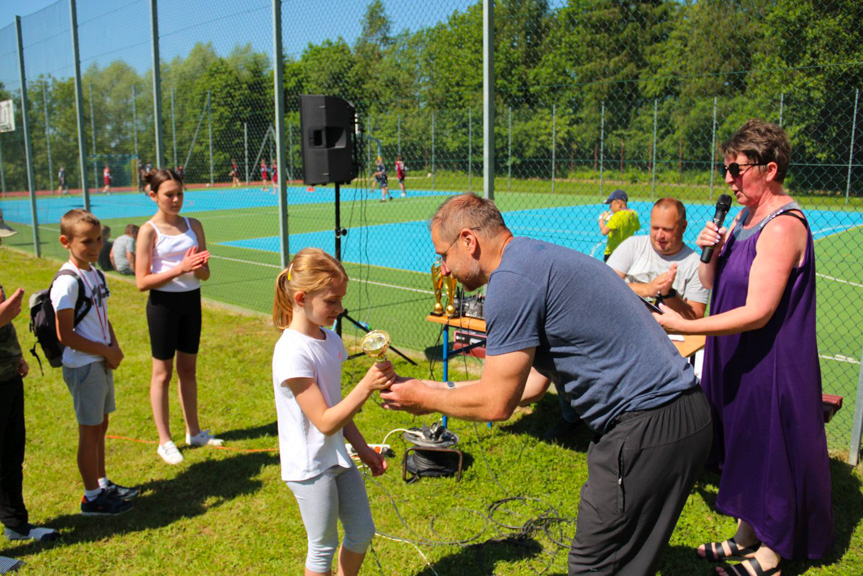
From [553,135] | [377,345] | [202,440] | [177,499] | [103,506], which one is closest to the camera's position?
[377,345]

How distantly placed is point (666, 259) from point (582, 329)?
7.90ft

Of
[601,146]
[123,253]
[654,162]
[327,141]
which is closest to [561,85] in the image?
[327,141]

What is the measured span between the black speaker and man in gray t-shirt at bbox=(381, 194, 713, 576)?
359 centimetres

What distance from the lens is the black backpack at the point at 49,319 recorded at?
378 cm

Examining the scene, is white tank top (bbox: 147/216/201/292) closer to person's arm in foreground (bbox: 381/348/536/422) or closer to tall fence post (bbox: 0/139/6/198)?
person's arm in foreground (bbox: 381/348/536/422)

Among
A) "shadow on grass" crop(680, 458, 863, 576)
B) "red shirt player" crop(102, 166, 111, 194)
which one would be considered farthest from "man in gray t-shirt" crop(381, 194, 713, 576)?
"red shirt player" crop(102, 166, 111, 194)

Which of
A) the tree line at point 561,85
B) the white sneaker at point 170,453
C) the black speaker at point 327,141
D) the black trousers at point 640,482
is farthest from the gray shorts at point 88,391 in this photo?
the tree line at point 561,85

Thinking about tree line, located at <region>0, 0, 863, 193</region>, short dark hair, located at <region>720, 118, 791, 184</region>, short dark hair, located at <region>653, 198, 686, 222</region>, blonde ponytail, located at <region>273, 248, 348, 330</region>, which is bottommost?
blonde ponytail, located at <region>273, 248, 348, 330</region>

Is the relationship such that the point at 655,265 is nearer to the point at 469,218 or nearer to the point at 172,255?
the point at 469,218

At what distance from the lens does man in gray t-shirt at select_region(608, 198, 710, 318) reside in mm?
4141

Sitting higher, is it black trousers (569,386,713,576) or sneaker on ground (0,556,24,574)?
black trousers (569,386,713,576)

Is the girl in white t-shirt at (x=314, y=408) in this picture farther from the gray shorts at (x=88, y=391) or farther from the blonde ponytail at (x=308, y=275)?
the gray shorts at (x=88, y=391)

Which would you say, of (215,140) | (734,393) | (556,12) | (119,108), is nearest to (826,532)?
(734,393)

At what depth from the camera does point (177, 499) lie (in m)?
4.30
